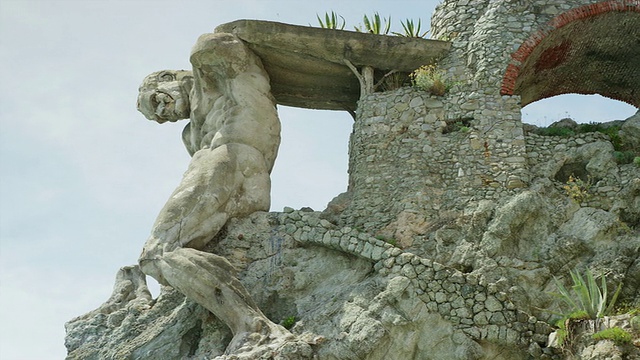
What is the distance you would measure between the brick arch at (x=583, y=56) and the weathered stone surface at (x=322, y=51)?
1544 mm

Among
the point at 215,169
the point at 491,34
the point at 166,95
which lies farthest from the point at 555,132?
the point at 166,95

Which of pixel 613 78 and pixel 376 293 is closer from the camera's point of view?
pixel 376 293

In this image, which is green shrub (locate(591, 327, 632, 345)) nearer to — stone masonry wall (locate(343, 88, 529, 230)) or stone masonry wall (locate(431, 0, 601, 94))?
stone masonry wall (locate(343, 88, 529, 230))

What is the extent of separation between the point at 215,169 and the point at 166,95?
2.69m

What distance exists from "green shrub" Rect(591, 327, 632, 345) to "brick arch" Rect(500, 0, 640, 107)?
5431 mm

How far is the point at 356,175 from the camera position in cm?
1523

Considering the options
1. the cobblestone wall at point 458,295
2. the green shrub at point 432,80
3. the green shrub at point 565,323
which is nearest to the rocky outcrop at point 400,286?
the cobblestone wall at point 458,295

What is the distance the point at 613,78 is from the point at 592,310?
24.1 ft

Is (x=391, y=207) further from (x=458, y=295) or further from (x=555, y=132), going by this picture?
(x=555, y=132)

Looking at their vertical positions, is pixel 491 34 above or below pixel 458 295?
above

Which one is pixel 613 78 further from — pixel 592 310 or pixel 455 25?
pixel 592 310

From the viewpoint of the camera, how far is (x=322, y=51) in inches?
630

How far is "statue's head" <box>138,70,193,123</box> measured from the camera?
1647cm

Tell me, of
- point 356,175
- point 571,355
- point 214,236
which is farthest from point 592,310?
point 214,236
